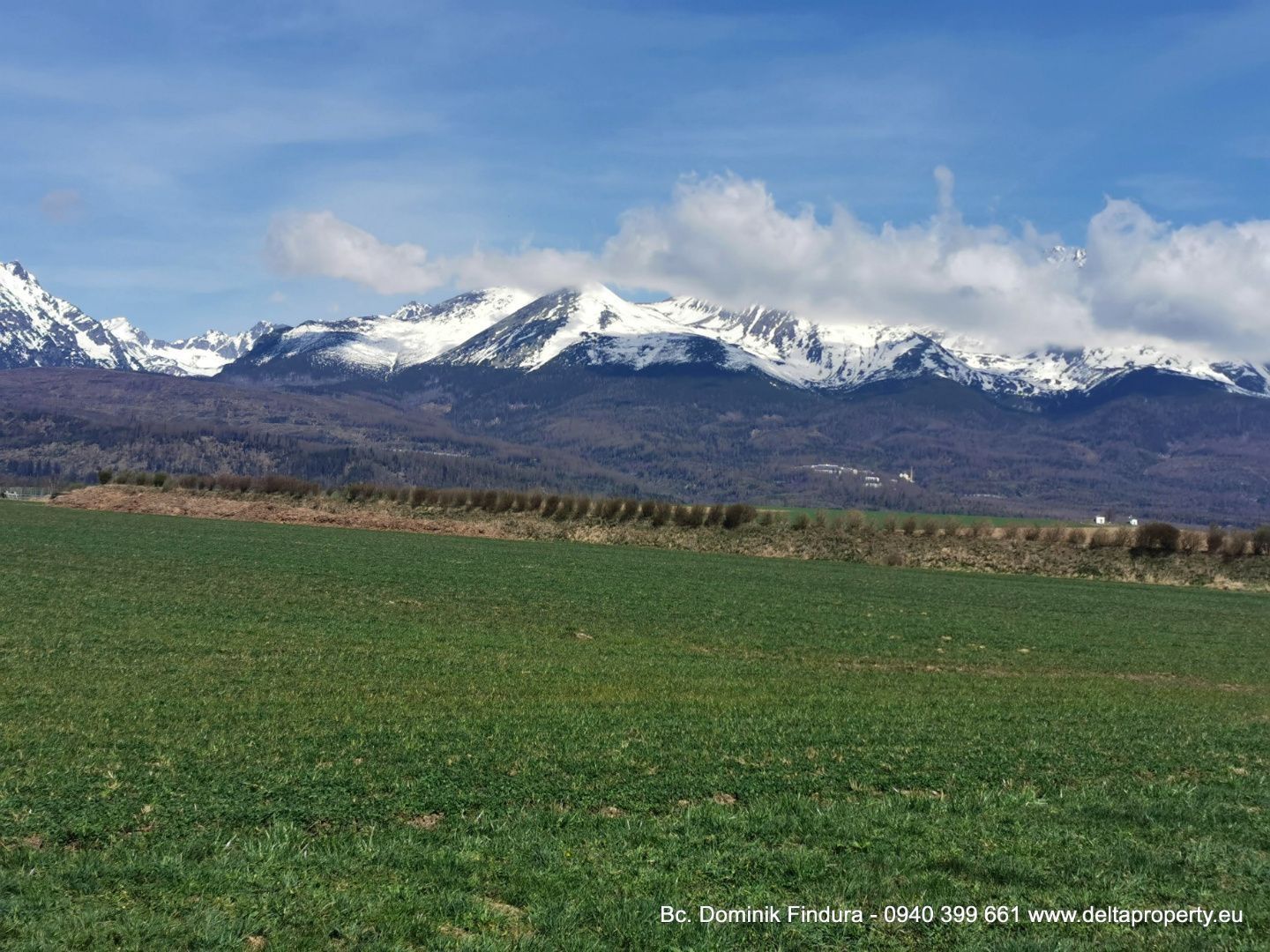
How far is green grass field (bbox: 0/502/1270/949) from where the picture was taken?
10.6 m

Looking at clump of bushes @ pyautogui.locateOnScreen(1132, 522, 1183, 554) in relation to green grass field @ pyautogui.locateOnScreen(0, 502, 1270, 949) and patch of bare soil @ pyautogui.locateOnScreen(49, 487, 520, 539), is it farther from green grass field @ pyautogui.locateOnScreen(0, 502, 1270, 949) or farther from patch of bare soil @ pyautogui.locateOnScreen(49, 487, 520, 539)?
patch of bare soil @ pyautogui.locateOnScreen(49, 487, 520, 539)

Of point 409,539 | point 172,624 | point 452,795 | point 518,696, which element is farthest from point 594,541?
point 452,795

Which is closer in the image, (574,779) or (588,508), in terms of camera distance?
(574,779)

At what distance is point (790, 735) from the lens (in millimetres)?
19344

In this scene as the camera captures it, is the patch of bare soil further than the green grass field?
Yes

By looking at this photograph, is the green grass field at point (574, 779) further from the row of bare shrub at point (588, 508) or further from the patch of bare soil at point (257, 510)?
the row of bare shrub at point (588, 508)

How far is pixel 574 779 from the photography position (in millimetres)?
15516

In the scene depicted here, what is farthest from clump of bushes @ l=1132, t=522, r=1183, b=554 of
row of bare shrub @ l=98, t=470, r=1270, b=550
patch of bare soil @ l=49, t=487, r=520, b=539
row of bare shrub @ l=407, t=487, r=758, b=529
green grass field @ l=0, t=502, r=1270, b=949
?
patch of bare soil @ l=49, t=487, r=520, b=539

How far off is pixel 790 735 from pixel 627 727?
3297 mm

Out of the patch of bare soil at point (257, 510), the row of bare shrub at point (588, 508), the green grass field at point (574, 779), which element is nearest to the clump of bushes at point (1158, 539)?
the row of bare shrub at point (588, 508)

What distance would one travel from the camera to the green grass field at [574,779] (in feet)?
34.6

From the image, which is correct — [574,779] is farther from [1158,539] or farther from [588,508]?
[1158,539]

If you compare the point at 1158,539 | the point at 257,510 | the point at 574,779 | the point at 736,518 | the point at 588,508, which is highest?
the point at 1158,539

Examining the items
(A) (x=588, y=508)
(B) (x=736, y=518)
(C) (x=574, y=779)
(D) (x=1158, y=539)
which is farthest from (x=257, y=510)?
(C) (x=574, y=779)
